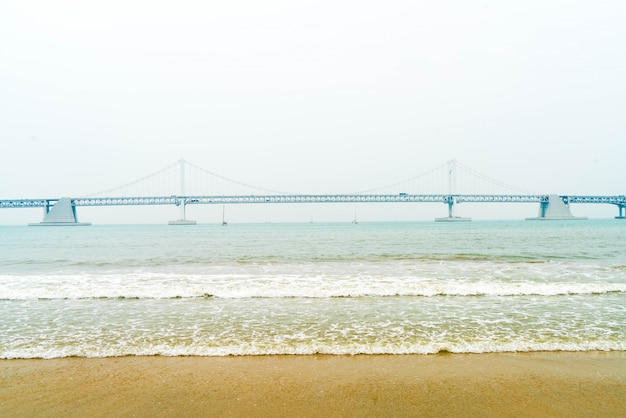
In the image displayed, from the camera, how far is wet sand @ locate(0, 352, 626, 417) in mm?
3275

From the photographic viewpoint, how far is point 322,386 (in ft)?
12.3

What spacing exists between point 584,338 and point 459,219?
270ft

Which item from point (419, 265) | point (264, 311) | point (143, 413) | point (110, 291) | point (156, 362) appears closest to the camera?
point (143, 413)

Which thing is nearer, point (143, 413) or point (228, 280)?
point (143, 413)

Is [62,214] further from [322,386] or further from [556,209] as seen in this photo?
[556,209]

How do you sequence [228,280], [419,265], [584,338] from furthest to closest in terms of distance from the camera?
1. [419,265]
2. [228,280]
3. [584,338]

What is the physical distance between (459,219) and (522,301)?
79997mm

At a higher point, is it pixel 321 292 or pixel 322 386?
pixel 322 386

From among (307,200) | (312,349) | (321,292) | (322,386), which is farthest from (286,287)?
(307,200)

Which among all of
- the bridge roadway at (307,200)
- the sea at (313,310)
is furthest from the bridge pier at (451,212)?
the sea at (313,310)

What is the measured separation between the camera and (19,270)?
13289 millimetres

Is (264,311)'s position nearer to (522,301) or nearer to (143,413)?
(143,413)

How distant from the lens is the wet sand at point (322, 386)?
328 cm

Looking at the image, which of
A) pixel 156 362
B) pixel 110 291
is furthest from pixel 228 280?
pixel 156 362
